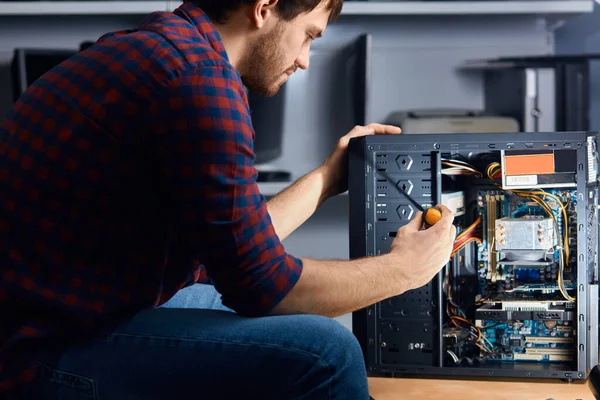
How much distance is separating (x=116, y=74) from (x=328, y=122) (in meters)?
1.21

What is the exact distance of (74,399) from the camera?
0.80 meters

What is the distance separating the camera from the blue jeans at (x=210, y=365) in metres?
0.79

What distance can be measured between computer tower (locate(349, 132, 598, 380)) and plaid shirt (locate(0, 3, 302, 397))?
309 millimetres

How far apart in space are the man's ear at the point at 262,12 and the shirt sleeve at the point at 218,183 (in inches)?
6.9

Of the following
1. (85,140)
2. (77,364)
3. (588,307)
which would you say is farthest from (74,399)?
(588,307)

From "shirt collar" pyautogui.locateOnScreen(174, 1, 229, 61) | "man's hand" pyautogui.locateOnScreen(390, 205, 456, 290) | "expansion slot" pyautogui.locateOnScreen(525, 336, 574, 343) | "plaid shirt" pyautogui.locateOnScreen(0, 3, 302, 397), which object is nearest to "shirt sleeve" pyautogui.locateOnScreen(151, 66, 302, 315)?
"plaid shirt" pyautogui.locateOnScreen(0, 3, 302, 397)

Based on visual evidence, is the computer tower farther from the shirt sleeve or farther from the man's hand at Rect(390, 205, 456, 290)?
the shirt sleeve

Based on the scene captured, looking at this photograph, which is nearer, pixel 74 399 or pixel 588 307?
pixel 74 399

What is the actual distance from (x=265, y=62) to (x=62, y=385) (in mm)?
549

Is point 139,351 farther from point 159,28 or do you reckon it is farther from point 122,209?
point 159,28

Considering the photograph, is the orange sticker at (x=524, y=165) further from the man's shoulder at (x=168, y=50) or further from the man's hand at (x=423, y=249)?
the man's shoulder at (x=168, y=50)

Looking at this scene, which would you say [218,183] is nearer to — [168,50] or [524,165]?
[168,50]

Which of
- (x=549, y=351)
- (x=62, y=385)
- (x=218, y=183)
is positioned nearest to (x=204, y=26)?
(x=218, y=183)

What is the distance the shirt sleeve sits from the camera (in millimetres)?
773
